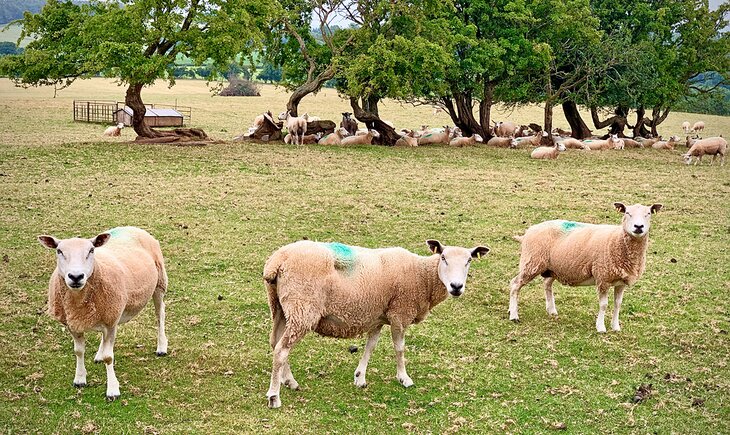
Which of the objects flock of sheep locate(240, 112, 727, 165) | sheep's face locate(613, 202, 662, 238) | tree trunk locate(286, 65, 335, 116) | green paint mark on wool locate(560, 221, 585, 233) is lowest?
flock of sheep locate(240, 112, 727, 165)

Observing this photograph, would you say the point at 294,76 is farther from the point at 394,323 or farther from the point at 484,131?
the point at 394,323

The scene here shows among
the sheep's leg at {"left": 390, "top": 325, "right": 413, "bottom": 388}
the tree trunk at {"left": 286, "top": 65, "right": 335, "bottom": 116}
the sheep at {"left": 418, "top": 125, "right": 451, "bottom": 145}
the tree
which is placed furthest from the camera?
the sheep at {"left": 418, "top": 125, "right": 451, "bottom": 145}

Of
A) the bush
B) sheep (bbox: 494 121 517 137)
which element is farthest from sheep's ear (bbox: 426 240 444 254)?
the bush

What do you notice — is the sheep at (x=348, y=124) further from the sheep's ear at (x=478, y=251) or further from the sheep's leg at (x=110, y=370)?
the sheep's leg at (x=110, y=370)

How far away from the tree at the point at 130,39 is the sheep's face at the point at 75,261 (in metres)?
18.3

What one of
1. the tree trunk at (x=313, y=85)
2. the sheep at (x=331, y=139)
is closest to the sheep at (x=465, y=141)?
the sheep at (x=331, y=139)

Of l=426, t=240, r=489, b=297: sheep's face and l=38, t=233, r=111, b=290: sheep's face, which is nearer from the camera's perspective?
l=38, t=233, r=111, b=290: sheep's face

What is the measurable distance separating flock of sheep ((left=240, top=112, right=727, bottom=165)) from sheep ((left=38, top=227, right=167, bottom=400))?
22.8 m

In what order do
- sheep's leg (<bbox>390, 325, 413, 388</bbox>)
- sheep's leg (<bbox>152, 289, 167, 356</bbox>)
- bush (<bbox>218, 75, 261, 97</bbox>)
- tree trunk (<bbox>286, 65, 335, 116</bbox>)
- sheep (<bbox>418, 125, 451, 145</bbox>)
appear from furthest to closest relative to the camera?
bush (<bbox>218, 75, 261, 97</bbox>), sheep (<bbox>418, 125, 451, 145</bbox>), tree trunk (<bbox>286, 65, 335, 116</bbox>), sheep's leg (<bbox>152, 289, 167, 356</bbox>), sheep's leg (<bbox>390, 325, 413, 388</bbox>)

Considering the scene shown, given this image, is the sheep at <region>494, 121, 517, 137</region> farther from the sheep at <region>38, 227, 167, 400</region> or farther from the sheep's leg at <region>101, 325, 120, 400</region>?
the sheep's leg at <region>101, 325, 120, 400</region>

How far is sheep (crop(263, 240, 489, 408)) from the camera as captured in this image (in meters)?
7.50

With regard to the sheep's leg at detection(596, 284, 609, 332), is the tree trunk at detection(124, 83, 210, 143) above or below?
above

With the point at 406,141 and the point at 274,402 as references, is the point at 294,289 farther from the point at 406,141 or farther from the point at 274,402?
A: the point at 406,141

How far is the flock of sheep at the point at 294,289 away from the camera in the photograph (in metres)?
7.49
